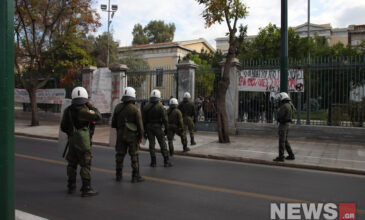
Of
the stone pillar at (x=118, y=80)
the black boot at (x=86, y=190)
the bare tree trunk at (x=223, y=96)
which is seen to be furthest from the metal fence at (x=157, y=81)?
the black boot at (x=86, y=190)

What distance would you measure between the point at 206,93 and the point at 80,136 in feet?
32.9

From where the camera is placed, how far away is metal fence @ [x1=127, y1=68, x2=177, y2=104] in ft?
49.9

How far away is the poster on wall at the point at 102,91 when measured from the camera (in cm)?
1667

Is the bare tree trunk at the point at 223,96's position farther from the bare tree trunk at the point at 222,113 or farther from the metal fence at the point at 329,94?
the metal fence at the point at 329,94

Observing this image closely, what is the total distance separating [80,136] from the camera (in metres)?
5.08

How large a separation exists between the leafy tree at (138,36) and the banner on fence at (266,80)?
141 feet

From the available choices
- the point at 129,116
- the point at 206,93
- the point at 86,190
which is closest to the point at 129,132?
the point at 129,116

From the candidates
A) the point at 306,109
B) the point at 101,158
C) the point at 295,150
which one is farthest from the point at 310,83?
the point at 101,158

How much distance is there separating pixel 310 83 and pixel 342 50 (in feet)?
59.1

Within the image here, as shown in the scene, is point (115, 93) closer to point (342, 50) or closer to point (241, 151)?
point (241, 151)

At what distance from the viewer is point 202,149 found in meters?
9.95

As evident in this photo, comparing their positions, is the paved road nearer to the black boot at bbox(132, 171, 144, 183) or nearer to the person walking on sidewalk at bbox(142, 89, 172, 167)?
the black boot at bbox(132, 171, 144, 183)

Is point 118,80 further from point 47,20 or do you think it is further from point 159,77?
point 47,20

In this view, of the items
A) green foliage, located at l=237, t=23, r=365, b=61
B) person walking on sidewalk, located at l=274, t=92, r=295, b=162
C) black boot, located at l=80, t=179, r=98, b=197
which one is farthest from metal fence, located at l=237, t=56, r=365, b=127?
green foliage, located at l=237, t=23, r=365, b=61
